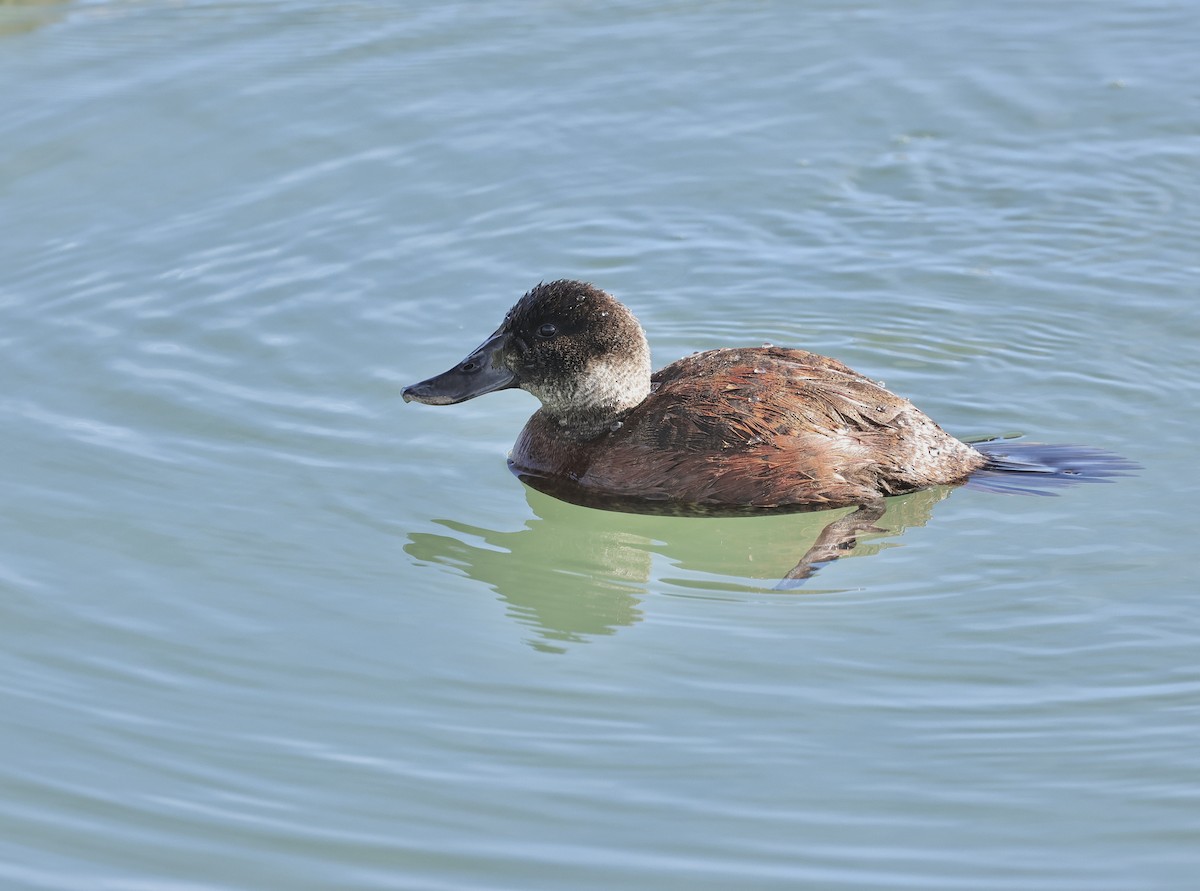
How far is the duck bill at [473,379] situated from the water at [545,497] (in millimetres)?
347

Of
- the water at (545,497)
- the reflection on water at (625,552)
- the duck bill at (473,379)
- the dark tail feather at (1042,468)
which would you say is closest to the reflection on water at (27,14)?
the water at (545,497)

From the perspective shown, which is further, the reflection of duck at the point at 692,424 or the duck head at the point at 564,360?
the duck head at the point at 564,360

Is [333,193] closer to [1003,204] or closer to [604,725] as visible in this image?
[1003,204]

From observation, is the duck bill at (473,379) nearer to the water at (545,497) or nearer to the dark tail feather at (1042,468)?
the water at (545,497)

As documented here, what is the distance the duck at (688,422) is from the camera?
22.0ft

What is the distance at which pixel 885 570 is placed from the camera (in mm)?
6266

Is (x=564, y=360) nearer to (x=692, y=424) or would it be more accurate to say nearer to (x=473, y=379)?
(x=473, y=379)

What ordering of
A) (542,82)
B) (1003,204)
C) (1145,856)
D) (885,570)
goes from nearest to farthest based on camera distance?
(1145,856) → (885,570) → (1003,204) → (542,82)

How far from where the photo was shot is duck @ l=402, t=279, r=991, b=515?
6699 millimetres

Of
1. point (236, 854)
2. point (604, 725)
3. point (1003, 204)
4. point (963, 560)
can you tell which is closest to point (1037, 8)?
point (1003, 204)

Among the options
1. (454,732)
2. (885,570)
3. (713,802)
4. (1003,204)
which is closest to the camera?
(713,802)

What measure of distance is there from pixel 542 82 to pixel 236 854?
797cm

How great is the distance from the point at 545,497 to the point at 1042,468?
2.15 meters

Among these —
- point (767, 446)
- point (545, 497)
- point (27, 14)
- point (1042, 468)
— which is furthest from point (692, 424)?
point (27, 14)
